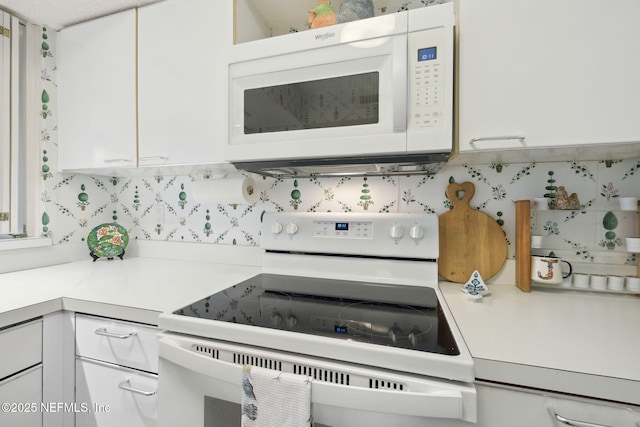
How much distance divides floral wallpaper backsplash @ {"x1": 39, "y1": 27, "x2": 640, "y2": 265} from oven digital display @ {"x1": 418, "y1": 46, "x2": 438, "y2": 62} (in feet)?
1.62

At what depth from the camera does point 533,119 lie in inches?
33.8

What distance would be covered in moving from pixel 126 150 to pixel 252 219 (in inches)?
25.2

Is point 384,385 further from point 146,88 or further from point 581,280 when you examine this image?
point 146,88

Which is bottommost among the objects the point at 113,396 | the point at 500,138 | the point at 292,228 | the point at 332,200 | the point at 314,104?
the point at 113,396

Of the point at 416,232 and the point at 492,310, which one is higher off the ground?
the point at 416,232

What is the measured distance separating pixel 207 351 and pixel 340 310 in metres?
0.39

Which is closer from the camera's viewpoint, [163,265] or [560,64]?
[560,64]

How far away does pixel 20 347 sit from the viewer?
916 millimetres

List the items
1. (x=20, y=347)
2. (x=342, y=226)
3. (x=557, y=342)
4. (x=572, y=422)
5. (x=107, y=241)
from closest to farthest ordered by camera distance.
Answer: (x=572, y=422) → (x=557, y=342) → (x=20, y=347) → (x=342, y=226) → (x=107, y=241)

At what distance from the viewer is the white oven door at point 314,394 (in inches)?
22.9

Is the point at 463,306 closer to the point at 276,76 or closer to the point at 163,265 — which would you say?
the point at 276,76

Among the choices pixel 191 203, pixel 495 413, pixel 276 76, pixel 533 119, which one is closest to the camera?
pixel 495 413

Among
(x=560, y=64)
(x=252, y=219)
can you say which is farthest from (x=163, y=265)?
(x=560, y=64)

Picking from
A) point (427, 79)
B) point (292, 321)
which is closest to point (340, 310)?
point (292, 321)
